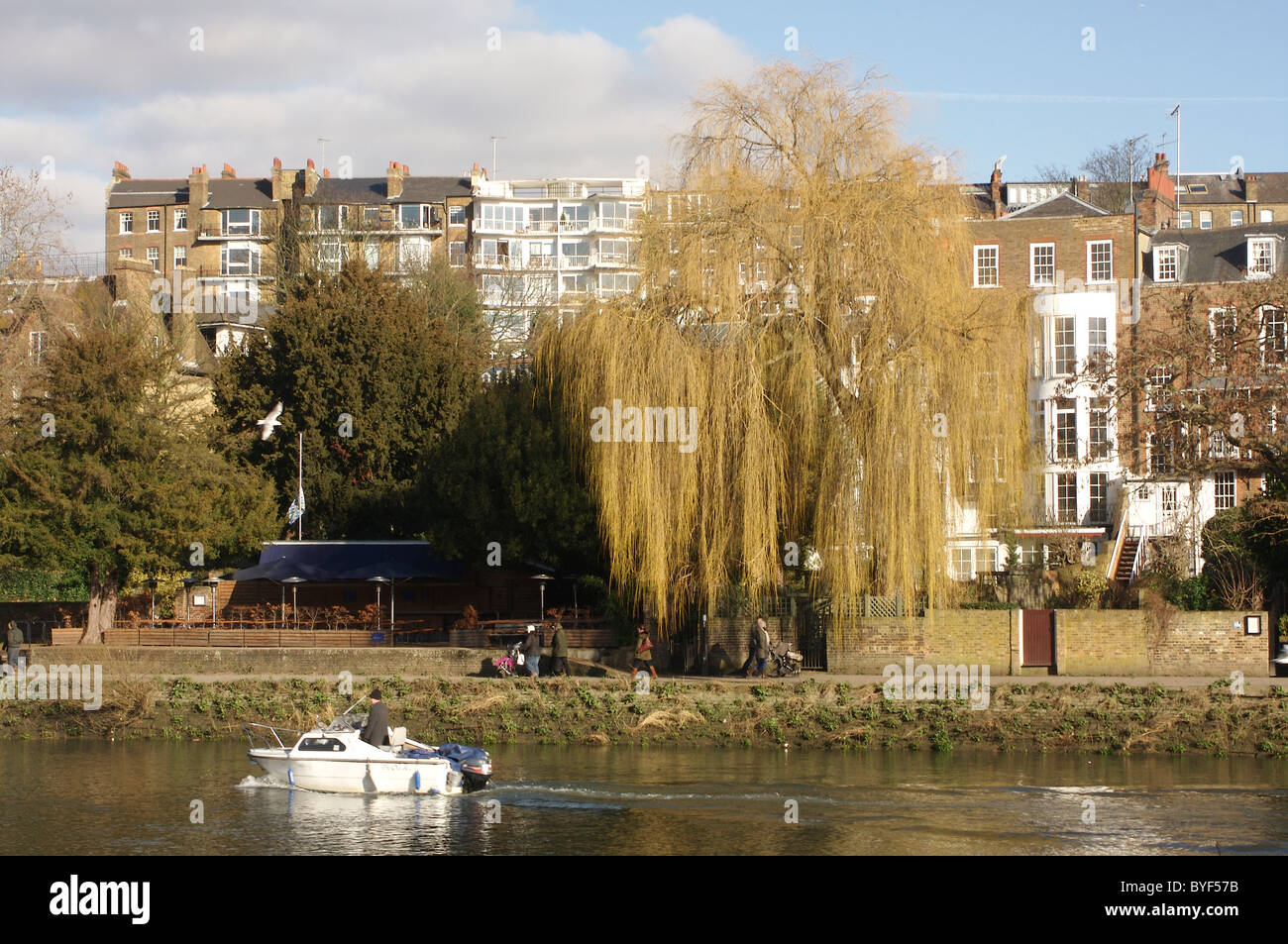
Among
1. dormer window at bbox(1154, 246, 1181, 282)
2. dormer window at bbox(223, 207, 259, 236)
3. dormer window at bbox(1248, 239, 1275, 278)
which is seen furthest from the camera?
dormer window at bbox(223, 207, 259, 236)

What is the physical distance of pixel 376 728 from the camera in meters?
25.0

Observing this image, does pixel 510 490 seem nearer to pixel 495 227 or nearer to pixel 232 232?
pixel 495 227

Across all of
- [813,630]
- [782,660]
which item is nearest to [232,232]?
[813,630]

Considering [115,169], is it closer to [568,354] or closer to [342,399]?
[342,399]

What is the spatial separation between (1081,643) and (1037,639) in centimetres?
106

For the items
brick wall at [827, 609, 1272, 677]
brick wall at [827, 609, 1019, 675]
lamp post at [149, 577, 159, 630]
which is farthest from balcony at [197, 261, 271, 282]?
brick wall at [827, 609, 1272, 677]

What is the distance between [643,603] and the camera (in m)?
34.9

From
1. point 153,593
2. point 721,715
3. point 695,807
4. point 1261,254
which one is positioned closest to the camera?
point 695,807

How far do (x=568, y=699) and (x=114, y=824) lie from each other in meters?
11.6

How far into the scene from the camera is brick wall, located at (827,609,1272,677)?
3266cm

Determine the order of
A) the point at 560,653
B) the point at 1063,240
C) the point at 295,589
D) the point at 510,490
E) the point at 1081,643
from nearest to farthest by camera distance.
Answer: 1. the point at 560,653
2. the point at 1081,643
3. the point at 510,490
4. the point at 295,589
5. the point at 1063,240

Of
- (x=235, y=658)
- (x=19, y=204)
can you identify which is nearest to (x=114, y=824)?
(x=235, y=658)

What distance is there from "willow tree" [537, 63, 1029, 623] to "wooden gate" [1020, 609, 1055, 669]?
3.17 metres

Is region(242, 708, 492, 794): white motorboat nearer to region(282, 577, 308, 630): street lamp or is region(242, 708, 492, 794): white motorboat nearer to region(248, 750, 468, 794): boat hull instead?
region(248, 750, 468, 794): boat hull
